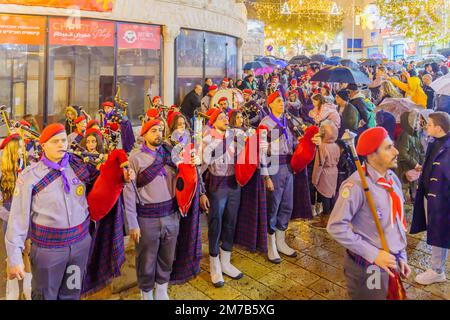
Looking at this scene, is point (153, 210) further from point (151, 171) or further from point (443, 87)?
point (443, 87)

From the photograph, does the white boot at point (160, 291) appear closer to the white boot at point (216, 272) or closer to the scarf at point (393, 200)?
the white boot at point (216, 272)

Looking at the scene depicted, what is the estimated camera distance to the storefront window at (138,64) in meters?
13.1

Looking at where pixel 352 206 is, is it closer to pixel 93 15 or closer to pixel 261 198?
pixel 261 198

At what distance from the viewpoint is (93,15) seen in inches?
469

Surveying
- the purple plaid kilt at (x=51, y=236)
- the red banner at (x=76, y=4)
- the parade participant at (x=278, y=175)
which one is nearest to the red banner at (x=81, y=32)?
the red banner at (x=76, y=4)

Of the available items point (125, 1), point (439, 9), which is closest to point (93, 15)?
point (125, 1)

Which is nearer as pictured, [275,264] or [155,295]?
[155,295]

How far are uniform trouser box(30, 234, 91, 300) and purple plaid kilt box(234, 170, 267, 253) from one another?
93.8 inches

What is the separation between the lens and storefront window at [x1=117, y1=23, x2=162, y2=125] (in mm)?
13062

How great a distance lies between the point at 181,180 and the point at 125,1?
34.2 feet

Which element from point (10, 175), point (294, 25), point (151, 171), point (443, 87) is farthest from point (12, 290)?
point (294, 25)

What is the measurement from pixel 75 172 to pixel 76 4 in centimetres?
987

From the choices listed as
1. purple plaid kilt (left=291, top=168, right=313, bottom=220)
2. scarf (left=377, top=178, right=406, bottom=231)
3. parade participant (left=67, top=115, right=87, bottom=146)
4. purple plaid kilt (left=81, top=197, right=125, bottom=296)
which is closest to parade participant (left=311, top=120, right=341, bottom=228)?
purple plaid kilt (left=291, top=168, right=313, bottom=220)

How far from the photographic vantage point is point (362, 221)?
10.6 feet
